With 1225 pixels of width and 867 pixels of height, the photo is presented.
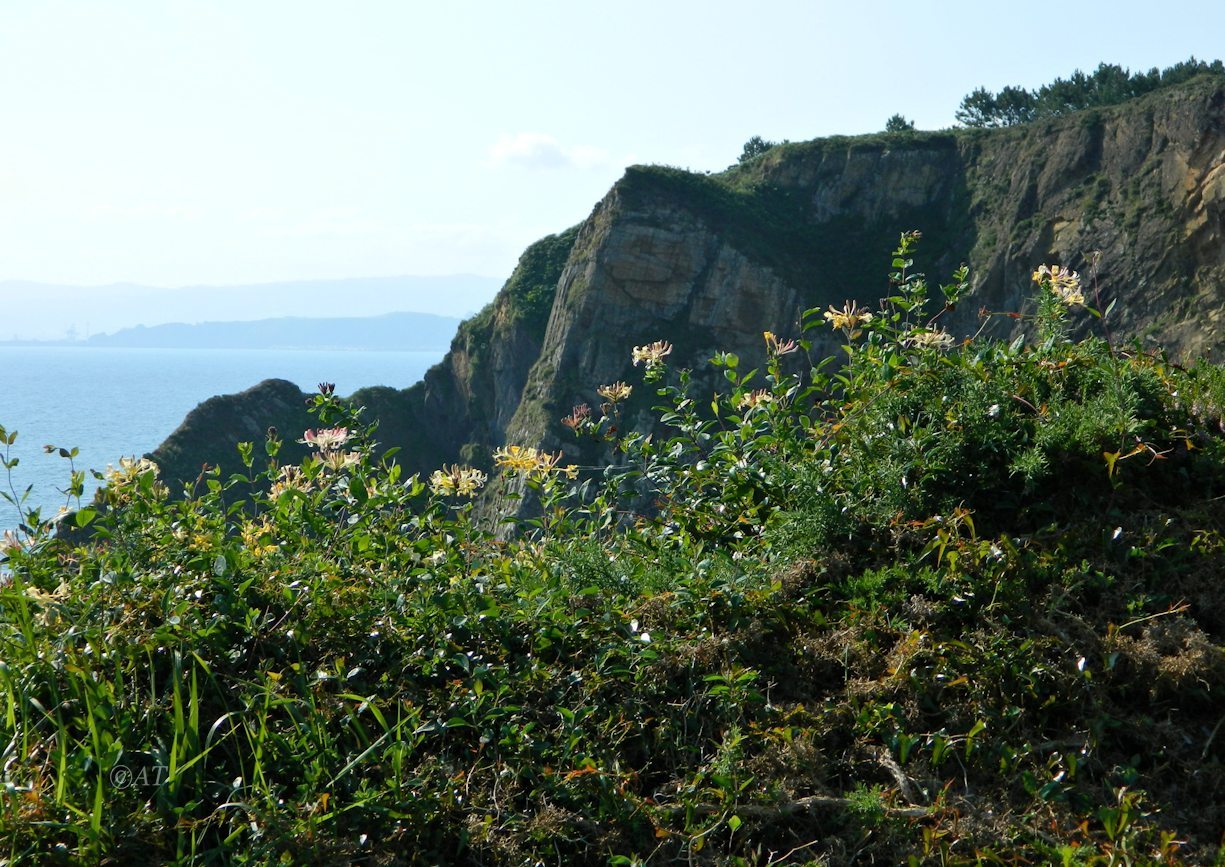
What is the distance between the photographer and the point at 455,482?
3.50 m

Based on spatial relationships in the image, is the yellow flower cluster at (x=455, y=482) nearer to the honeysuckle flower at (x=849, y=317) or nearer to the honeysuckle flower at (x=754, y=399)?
the honeysuckle flower at (x=754, y=399)

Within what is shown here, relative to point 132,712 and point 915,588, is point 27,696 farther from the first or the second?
point 915,588

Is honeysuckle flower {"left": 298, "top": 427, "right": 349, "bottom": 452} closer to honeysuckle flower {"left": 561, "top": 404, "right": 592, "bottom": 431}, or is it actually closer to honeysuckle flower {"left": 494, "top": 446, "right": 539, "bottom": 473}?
honeysuckle flower {"left": 494, "top": 446, "right": 539, "bottom": 473}

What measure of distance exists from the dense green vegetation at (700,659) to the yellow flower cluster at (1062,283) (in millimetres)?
295

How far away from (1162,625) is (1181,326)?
38.7 meters

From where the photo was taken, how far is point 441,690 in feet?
8.44

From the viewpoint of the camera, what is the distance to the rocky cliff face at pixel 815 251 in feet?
129

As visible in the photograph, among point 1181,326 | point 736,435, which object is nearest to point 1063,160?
point 1181,326

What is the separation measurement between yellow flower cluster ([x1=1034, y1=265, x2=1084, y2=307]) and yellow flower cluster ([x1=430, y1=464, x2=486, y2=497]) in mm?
2105

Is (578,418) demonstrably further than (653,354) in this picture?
No

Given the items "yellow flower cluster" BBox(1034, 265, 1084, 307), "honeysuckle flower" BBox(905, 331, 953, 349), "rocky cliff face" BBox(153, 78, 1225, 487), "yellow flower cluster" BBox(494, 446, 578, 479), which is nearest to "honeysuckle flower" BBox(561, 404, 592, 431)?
"yellow flower cluster" BBox(494, 446, 578, 479)

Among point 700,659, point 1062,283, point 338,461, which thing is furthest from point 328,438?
point 1062,283

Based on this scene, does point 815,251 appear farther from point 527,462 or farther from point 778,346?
point 527,462

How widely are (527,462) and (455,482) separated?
0.27m
